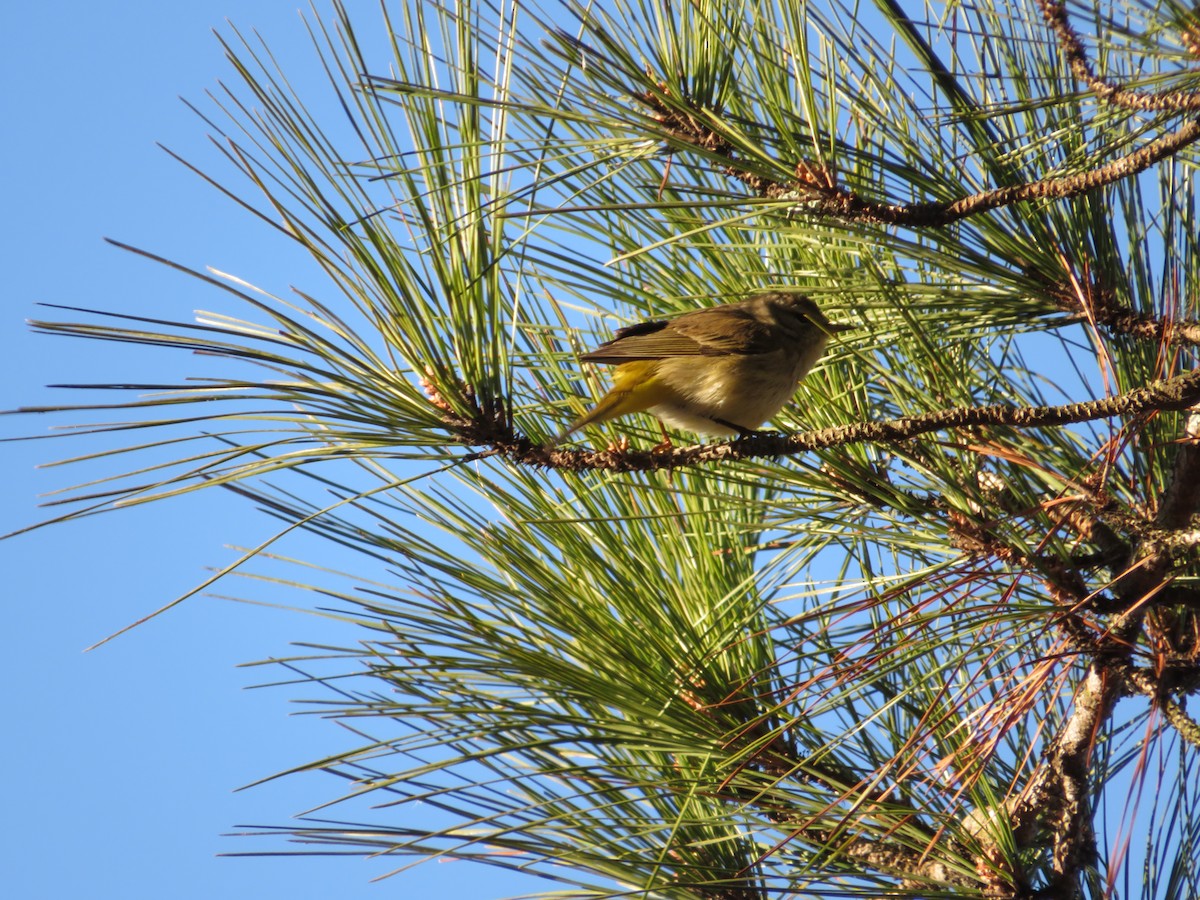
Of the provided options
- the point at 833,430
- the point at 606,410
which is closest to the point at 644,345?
the point at 606,410

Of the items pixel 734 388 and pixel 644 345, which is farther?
pixel 734 388

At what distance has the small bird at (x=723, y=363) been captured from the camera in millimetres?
1856

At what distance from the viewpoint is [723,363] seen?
2.01 meters

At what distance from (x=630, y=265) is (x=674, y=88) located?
484 mm

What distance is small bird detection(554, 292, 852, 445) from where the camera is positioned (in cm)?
186

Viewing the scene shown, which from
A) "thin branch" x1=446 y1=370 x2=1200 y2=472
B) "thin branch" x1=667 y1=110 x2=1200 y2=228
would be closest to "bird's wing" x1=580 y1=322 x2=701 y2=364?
"thin branch" x1=446 y1=370 x2=1200 y2=472

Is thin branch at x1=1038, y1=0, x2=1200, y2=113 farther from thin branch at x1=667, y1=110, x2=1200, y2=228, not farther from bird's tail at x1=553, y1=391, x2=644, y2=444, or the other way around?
bird's tail at x1=553, y1=391, x2=644, y2=444

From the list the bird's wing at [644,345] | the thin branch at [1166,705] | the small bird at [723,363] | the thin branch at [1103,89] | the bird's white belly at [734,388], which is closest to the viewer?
the thin branch at [1103,89]

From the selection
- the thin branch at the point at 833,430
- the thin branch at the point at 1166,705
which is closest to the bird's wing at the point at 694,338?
the thin branch at the point at 833,430

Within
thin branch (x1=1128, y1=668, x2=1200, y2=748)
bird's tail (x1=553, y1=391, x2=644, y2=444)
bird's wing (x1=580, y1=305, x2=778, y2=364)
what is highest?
bird's wing (x1=580, y1=305, x2=778, y2=364)

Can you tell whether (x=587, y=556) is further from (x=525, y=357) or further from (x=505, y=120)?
(x=505, y=120)

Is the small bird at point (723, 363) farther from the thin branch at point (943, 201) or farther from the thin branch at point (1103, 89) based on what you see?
the thin branch at point (1103, 89)

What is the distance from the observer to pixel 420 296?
1.36 meters

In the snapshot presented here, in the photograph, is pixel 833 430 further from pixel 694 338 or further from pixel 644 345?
pixel 694 338
